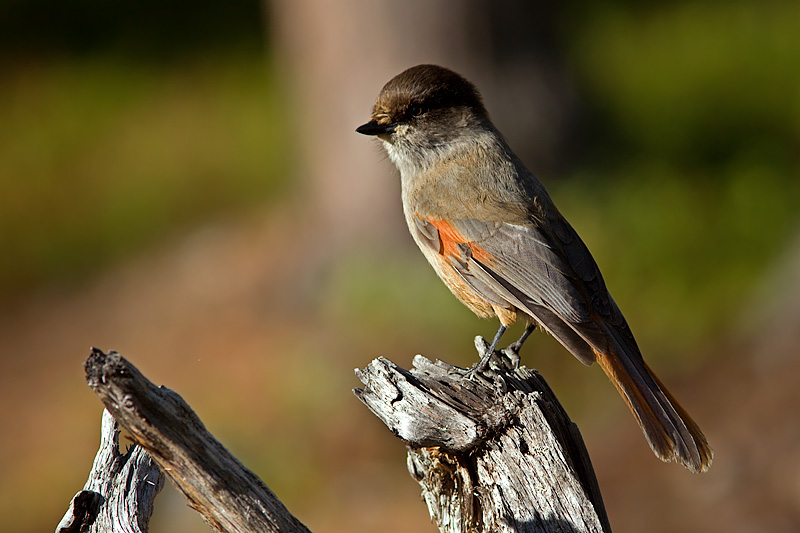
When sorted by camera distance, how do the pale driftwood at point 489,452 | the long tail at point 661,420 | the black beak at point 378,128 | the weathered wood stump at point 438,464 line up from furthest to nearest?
1. the black beak at point 378,128
2. the long tail at point 661,420
3. the pale driftwood at point 489,452
4. the weathered wood stump at point 438,464

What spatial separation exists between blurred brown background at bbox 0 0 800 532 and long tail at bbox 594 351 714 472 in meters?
2.41

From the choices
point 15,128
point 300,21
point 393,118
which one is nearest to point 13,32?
point 15,128

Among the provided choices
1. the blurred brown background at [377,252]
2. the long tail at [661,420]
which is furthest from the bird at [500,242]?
the blurred brown background at [377,252]

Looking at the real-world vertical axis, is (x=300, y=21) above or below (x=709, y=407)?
above

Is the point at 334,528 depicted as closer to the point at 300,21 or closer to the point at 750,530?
the point at 750,530

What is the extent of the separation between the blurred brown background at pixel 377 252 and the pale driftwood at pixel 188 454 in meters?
4.08

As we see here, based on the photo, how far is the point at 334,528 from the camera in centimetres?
731

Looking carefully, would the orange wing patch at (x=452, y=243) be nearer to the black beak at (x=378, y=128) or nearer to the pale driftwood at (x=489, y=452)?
the black beak at (x=378, y=128)

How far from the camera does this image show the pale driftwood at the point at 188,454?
2.45 m

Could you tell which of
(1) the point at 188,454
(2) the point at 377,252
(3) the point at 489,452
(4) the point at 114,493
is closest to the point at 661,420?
(3) the point at 489,452

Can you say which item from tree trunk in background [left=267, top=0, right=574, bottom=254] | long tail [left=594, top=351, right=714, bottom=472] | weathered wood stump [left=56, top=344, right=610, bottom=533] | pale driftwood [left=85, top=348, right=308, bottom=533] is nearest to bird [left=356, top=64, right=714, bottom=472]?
long tail [left=594, top=351, right=714, bottom=472]

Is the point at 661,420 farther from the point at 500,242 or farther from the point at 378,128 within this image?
the point at 378,128

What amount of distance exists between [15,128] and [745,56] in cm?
1082

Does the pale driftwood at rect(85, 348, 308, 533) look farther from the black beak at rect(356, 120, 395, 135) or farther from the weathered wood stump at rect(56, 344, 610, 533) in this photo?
the black beak at rect(356, 120, 395, 135)
